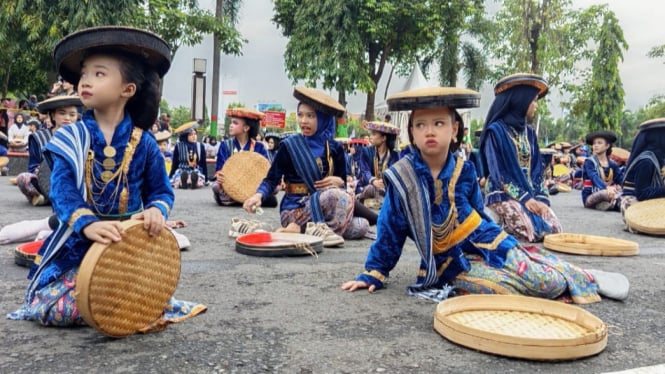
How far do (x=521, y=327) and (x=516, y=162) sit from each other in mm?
3322

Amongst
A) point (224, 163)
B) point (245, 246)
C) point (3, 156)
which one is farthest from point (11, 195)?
point (245, 246)

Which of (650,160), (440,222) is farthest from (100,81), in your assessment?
(650,160)

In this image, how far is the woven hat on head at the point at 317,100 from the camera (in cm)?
542

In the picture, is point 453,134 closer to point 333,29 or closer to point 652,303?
point 652,303

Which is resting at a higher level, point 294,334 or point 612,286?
point 612,286

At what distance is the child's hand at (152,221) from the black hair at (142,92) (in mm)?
608

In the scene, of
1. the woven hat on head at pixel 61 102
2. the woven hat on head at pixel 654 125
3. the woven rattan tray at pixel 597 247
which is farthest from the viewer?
the woven hat on head at pixel 654 125

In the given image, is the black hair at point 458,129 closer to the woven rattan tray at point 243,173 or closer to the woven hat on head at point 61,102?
the woven hat on head at point 61,102

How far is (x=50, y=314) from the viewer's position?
2.79 meters

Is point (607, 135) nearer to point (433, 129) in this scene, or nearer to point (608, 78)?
point (433, 129)

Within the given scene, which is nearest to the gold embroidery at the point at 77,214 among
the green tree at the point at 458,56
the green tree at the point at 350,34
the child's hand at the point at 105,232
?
the child's hand at the point at 105,232

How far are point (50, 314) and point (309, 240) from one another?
2.52m

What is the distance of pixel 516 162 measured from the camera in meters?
5.94

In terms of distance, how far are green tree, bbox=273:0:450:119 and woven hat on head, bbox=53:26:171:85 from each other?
2093cm
